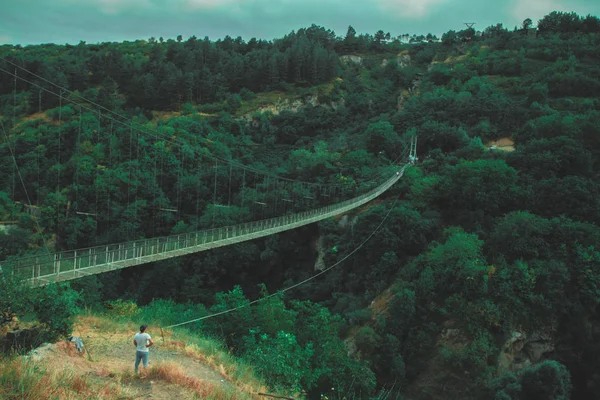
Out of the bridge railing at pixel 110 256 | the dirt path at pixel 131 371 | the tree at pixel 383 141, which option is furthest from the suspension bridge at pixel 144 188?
the dirt path at pixel 131 371

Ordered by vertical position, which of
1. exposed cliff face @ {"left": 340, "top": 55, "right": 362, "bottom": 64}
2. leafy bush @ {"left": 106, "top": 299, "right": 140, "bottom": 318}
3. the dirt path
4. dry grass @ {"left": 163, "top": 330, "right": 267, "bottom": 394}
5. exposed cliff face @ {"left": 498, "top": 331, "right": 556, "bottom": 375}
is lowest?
exposed cliff face @ {"left": 498, "top": 331, "right": 556, "bottom": 375}

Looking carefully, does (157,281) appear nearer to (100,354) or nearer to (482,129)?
(100,354)

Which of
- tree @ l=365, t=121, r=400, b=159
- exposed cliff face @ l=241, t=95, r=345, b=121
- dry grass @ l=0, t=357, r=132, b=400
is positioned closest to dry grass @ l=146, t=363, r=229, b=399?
dry grass @ l=0, t=357, r=132, b=400

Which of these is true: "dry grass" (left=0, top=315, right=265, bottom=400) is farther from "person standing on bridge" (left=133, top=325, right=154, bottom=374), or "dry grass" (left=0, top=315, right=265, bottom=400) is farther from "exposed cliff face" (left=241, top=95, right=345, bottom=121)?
"exposed cliff face" (left=241, top=95, right=345, bottom=121)

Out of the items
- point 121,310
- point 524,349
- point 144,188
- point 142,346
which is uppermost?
point 142,346

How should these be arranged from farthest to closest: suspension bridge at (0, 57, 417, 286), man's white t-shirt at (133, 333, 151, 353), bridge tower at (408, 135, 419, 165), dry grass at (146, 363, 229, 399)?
bridge tower at (408, 135, 419, 165), suspension bridge at (0, 57, 417, 286), man's white t-shirt at (133, 333, 151, 353), dry grass at (146, 363, 229, 399)

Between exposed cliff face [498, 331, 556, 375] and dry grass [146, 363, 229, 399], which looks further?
exposed cliff face [498, 331, 556, 375]

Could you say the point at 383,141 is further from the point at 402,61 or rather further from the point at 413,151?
the point at 402,61

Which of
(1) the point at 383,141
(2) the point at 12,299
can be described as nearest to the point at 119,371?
(2) the point at 12,299

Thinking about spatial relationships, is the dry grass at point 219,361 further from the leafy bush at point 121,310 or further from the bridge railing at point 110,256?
the leafy bush at point 121,310
